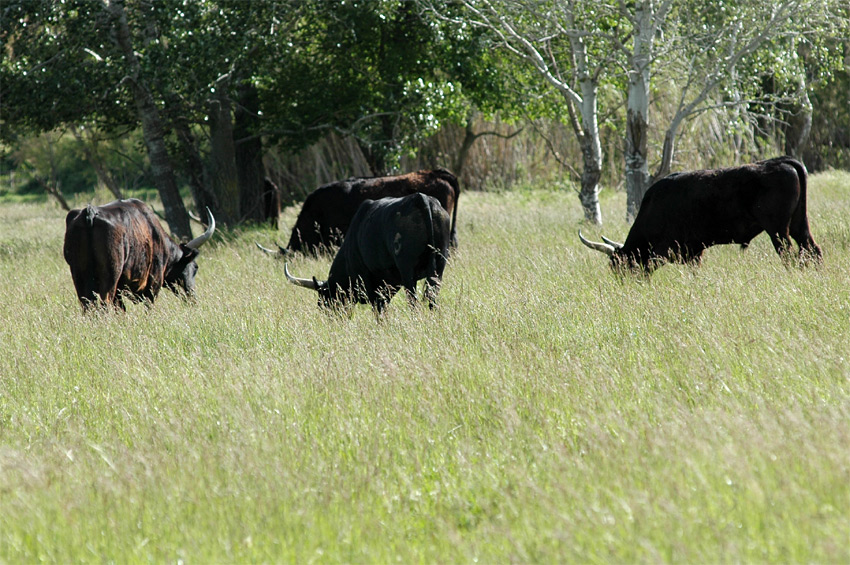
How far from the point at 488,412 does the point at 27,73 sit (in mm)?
12229

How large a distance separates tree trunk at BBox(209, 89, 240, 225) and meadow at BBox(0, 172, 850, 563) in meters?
9.13

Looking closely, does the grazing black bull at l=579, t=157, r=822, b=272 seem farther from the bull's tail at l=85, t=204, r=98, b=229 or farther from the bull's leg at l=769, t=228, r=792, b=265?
the bull's tail at l=85, t=204, r=98, b=229

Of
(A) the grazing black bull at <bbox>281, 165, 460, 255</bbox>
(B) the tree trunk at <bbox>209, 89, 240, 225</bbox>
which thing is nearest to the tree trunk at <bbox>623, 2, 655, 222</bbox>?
(A) the grazing black bull at <bbox>281, 165, 460, 255</bbox>

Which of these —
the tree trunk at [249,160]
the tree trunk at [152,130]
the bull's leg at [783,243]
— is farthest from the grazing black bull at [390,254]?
the tree trunk at [249,160]

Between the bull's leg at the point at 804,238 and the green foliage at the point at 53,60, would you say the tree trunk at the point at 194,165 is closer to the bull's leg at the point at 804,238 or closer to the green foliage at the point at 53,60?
the green foliage at the point at 53,60

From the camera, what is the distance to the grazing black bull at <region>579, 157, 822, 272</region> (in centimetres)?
769

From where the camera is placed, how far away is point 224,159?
16.2 m

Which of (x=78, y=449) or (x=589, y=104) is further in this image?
(x=589, y=104)

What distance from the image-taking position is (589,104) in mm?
13180

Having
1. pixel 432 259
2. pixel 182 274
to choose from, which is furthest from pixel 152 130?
pixel 432 259

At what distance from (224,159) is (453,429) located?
1307 cm

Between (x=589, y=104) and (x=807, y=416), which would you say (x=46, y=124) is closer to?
(x=589, y=104)

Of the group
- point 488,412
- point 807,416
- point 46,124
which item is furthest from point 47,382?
point 46,124

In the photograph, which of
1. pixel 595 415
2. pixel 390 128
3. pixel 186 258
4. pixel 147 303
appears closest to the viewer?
pixel 595 415
